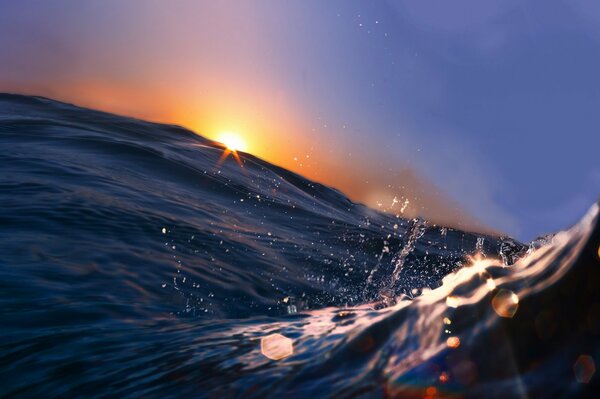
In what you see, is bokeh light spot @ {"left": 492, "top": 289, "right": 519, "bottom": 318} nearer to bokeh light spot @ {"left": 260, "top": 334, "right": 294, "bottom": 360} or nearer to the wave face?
the wave face

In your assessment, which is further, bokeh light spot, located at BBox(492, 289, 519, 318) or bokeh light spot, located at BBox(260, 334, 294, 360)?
bokeh light spot, located at BBox(260, 334, 294, 360)

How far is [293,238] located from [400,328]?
6.84m

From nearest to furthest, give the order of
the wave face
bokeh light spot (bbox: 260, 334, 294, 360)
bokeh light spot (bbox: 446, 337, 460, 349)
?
the wave face < bokeh light spot (bbox: 446, 337, 460, 349) < bokeh light spot (bbox: 260, 334, 294, 360)

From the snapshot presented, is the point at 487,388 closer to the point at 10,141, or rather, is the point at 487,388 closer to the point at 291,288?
the point at 291,288

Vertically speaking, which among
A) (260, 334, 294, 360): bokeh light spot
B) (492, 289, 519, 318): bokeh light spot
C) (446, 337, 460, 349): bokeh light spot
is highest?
(260, 334, 294, 360): bokeh light spot

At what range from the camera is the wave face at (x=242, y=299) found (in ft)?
4.52

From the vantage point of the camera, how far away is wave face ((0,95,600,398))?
4.52 feet

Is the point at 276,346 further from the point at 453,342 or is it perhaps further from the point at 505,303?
the point at 505,303

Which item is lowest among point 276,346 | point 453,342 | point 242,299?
point 453,342

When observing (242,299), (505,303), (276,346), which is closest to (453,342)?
(505,303)

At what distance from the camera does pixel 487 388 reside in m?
1.35

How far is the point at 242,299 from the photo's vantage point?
5125 millimetres

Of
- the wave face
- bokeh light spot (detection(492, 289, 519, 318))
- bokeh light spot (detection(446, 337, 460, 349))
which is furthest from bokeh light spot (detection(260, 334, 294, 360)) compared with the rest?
bokeh light spot (detection(492, 289, 519, 318))

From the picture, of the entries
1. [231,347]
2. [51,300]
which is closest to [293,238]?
[51,300]
